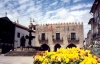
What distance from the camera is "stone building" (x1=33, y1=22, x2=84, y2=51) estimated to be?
3222 cm

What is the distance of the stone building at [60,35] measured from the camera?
3222cm

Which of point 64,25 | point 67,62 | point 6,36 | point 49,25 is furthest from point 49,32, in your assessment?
point 67,62

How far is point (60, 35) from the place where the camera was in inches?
1297

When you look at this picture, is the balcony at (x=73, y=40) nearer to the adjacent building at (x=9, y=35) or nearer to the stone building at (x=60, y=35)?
the stone building at (x=60, y=35)

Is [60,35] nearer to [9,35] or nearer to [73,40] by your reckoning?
[73,40]

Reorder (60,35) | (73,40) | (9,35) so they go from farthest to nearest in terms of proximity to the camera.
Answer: (60,35) < (73,40) < (9,35)

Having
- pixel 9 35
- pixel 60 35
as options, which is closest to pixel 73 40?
pixel 60 35

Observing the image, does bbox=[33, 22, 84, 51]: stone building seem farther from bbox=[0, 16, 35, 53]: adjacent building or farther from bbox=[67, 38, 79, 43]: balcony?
bbox=[0, 16, 35, 53]: adjacent building

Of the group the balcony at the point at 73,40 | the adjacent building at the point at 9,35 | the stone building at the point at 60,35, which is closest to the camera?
the adjacent building at the point at 9,35

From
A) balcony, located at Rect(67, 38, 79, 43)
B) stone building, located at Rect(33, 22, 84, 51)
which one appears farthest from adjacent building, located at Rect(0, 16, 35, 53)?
balcony, located at Rect(67, 38, 79, 43)

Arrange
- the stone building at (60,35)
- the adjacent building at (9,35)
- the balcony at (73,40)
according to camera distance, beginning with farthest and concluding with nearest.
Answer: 1. the stone building at (60,35)
2. the balcony at (73,40)
3. the adjacent building at (9,35)

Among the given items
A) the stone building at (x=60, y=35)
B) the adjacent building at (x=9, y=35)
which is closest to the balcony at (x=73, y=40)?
the stone building at (x=60, y=35)

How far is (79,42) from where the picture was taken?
1257 inches

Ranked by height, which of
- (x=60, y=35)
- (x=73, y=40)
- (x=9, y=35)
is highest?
(x=9, y=35)
